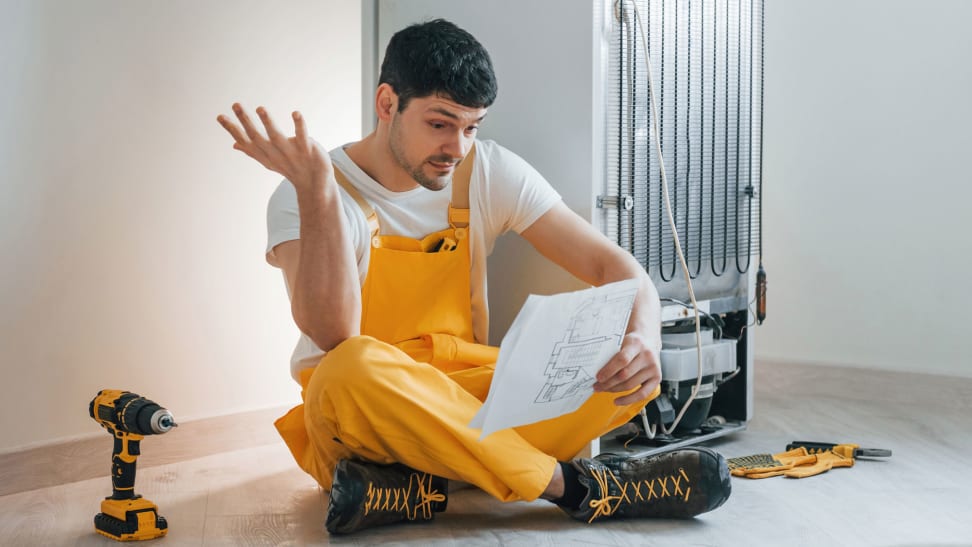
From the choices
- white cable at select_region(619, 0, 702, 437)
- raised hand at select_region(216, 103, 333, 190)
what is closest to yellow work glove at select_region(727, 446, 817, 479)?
white cable at select_region(619, 0, 702, 437)

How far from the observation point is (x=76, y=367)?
199 cm

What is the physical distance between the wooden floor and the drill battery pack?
2 centimetres

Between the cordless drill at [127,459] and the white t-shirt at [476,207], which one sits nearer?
the cordless drill at [127,459]

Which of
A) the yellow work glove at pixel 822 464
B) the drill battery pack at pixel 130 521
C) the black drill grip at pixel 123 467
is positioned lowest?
the yellow work glove at pixel 822 464

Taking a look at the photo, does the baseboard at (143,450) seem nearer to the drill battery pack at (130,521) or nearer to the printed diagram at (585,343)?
the drill battery pack at (130,521)

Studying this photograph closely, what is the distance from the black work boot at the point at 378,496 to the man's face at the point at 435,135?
493mm

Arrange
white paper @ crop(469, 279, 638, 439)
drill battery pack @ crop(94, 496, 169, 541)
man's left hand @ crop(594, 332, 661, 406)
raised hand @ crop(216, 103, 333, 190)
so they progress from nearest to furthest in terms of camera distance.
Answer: white paper @ crop(469, 279, 638, 439), raised hand @ crop(216, 103, 333, 190), man's left hand @ crop(594, 332, 661, 406), drill battery pack @ crop(94, 496, 169, 541)

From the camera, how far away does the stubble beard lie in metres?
1.74

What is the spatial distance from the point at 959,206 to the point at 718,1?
0.96 meters

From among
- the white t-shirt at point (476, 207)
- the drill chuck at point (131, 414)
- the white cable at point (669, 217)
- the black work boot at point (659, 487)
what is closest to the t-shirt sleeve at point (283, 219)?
the white t-shirt at point (476, 207)

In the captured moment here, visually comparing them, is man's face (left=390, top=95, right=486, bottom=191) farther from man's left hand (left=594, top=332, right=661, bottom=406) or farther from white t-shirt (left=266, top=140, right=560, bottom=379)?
man's left hand (left=594, top=332, right=661, bottom=406)

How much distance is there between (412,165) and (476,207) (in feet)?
0.63

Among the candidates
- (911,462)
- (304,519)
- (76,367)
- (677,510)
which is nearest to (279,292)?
(76,367)

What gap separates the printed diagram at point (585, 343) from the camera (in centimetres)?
133
